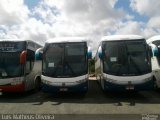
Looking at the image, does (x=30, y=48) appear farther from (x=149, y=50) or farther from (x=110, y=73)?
(x=149, y=50)

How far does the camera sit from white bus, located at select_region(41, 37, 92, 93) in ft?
51.1

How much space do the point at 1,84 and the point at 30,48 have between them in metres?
2.82

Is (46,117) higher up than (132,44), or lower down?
lower down

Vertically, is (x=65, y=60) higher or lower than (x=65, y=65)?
higher

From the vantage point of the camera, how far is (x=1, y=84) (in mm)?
16281

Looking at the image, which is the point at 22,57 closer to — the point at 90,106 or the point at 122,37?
the point at 90,106

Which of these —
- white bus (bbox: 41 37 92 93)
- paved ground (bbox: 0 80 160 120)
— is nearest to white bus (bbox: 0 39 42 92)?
paved ground (bbox: 0 80 160 120)

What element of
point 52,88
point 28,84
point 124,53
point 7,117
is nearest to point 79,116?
point 7,117

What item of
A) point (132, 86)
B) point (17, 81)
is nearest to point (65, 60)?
point (17, 81)

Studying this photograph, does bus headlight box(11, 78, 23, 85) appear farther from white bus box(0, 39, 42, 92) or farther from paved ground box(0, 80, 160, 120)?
paved ground box(0, 80, 160, 120)

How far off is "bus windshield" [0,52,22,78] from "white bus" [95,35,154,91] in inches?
169

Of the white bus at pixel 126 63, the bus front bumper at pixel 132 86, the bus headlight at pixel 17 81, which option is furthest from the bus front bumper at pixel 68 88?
the bus headlight at pixel 17 81

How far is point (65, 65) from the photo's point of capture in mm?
15914

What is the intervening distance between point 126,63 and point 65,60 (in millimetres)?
2986
